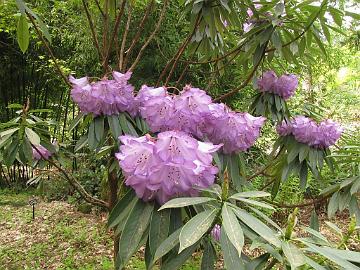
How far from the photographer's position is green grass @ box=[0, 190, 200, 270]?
3041 millimetres

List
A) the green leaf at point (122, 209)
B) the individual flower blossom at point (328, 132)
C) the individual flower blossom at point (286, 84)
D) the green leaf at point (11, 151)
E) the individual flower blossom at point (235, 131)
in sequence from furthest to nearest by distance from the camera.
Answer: the individual flower blossom at point (286, 84) < the individual flower blossom at point (328, 132) < the green leaf at point (11, 151) < the individual flower blossom at point (235, 131) < the green leaf at point (122, 209)

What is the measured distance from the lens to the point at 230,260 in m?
0.58

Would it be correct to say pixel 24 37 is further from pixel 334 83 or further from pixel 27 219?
pixel 334 83

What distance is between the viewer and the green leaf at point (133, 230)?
2.15 feet

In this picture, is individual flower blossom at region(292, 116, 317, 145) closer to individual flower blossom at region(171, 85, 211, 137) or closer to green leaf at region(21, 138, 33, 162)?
individual flower blossom at region(171, 85, 211, 137)

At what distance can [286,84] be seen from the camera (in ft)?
5.52

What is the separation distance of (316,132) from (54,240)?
2724mm

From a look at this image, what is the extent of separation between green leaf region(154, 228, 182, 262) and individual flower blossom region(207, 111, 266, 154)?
360 millimetres

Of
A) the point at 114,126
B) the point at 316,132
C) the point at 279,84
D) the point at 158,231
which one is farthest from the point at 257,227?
the point at 279,84

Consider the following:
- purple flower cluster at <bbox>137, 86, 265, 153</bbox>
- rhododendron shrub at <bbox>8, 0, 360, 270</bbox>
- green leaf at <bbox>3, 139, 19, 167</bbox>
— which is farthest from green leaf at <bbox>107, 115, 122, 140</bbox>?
green leaf at <bbox>3, 139, 19, 167</bbox>

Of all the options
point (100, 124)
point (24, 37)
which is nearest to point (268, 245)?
point (100, 124)

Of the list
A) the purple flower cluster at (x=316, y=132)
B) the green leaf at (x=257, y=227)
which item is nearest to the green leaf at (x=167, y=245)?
the green leaf at (x=257, y=227)

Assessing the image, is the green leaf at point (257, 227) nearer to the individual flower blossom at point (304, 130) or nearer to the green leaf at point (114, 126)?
the green leaf at point (114, 126)

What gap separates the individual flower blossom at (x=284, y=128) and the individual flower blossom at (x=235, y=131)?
76 cm
